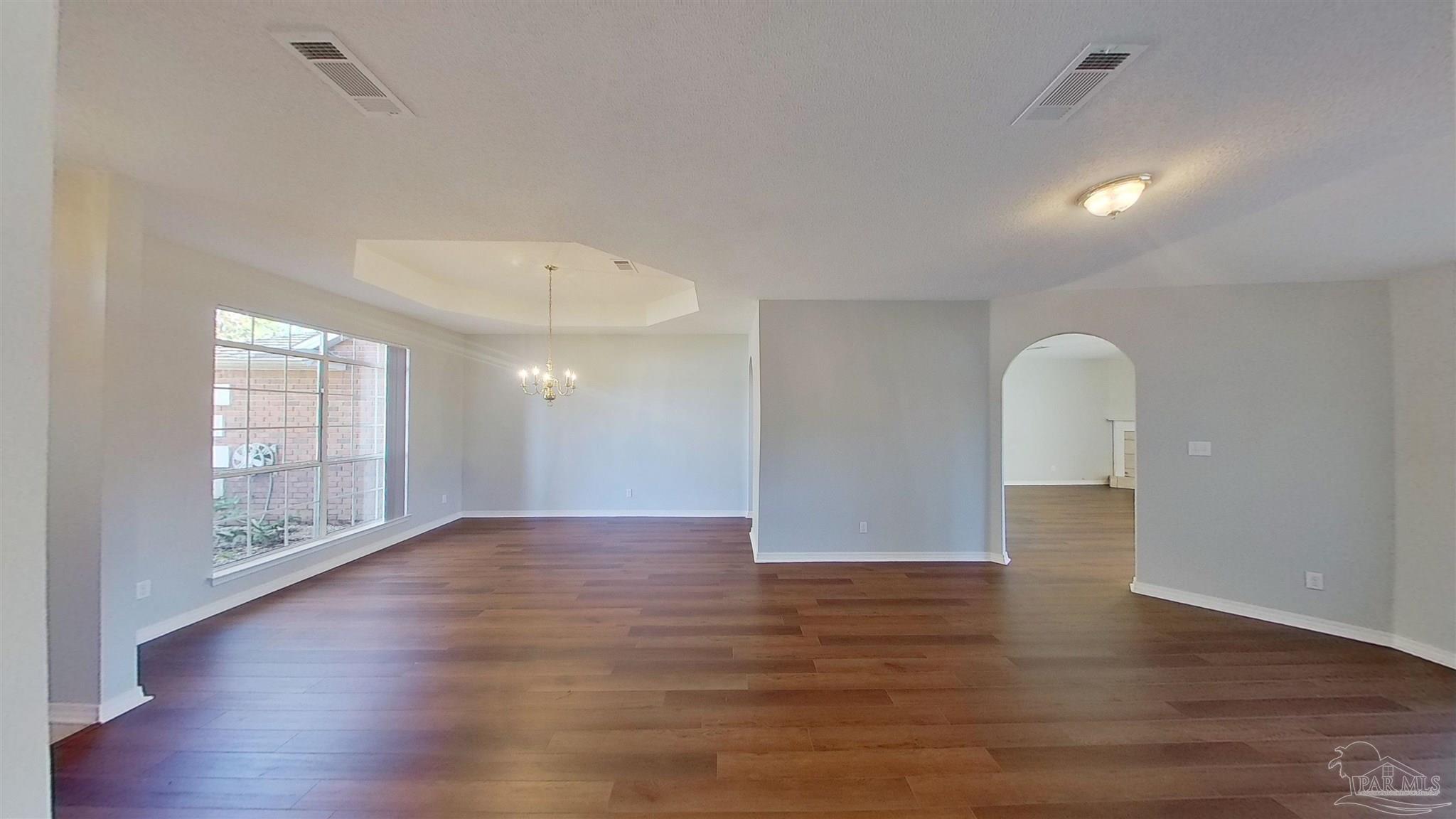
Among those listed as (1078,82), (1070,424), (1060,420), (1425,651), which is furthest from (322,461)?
(1070,424)

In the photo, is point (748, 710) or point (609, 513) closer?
point (748, 710)

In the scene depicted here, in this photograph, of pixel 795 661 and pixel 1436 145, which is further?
pixel 795 661

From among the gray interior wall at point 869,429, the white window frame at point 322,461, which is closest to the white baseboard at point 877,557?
the gray interior wall at point 869,429

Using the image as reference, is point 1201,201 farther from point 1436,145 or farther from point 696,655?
point 696,655

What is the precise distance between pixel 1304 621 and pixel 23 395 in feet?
18.8

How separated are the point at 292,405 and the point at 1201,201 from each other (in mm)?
6542

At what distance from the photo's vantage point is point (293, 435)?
4.10m

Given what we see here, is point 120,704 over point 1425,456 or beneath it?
beneath

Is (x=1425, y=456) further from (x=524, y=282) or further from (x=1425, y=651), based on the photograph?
(x=524, y=282)

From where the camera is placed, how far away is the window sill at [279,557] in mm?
3396

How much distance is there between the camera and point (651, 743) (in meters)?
2.01

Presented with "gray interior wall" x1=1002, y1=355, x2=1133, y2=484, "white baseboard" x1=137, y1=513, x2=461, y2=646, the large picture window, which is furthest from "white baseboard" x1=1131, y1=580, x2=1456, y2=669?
the large picture window

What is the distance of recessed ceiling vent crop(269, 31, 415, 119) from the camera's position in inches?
53.7

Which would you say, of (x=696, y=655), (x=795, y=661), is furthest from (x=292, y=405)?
(x=795, y=661)
